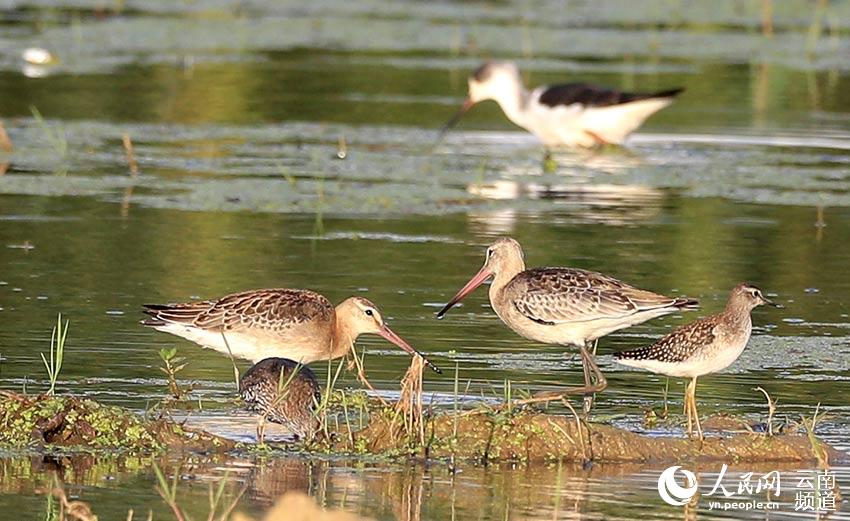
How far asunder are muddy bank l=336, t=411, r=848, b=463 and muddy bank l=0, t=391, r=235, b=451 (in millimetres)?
678

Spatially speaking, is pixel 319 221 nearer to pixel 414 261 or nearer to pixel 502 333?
pixel 414 261

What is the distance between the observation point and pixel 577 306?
961 centimetres

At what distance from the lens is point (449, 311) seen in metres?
11.8

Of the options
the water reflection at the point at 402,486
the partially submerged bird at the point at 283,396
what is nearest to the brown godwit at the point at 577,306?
the water reflection at the point at 402,486

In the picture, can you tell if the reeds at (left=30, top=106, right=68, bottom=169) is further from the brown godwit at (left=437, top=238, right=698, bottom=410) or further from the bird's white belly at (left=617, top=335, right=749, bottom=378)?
the bird's white belly at (left=617, top=335, right=749, bottom=378)

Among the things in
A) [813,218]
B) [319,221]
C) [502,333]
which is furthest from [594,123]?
[502,333]

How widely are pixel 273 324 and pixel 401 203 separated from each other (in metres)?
6.02

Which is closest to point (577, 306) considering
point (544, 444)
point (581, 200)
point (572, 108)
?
point (544, 444)

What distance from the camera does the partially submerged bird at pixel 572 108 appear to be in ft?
64.5

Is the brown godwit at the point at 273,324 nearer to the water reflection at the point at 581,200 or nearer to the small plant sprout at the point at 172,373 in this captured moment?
the small plant sprout at the point at 172,373

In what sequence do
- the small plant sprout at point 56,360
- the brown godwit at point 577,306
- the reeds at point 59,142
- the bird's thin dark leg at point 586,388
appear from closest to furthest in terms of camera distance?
the small plant sprout at point 56,360
the bird's thin dark leg at point 586,388
the brown godwit at point 577,306
the reeds at point 59,142

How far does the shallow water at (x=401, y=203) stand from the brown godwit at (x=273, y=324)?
23cm

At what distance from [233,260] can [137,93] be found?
9111 millimetres

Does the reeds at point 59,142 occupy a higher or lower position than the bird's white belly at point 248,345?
higher
